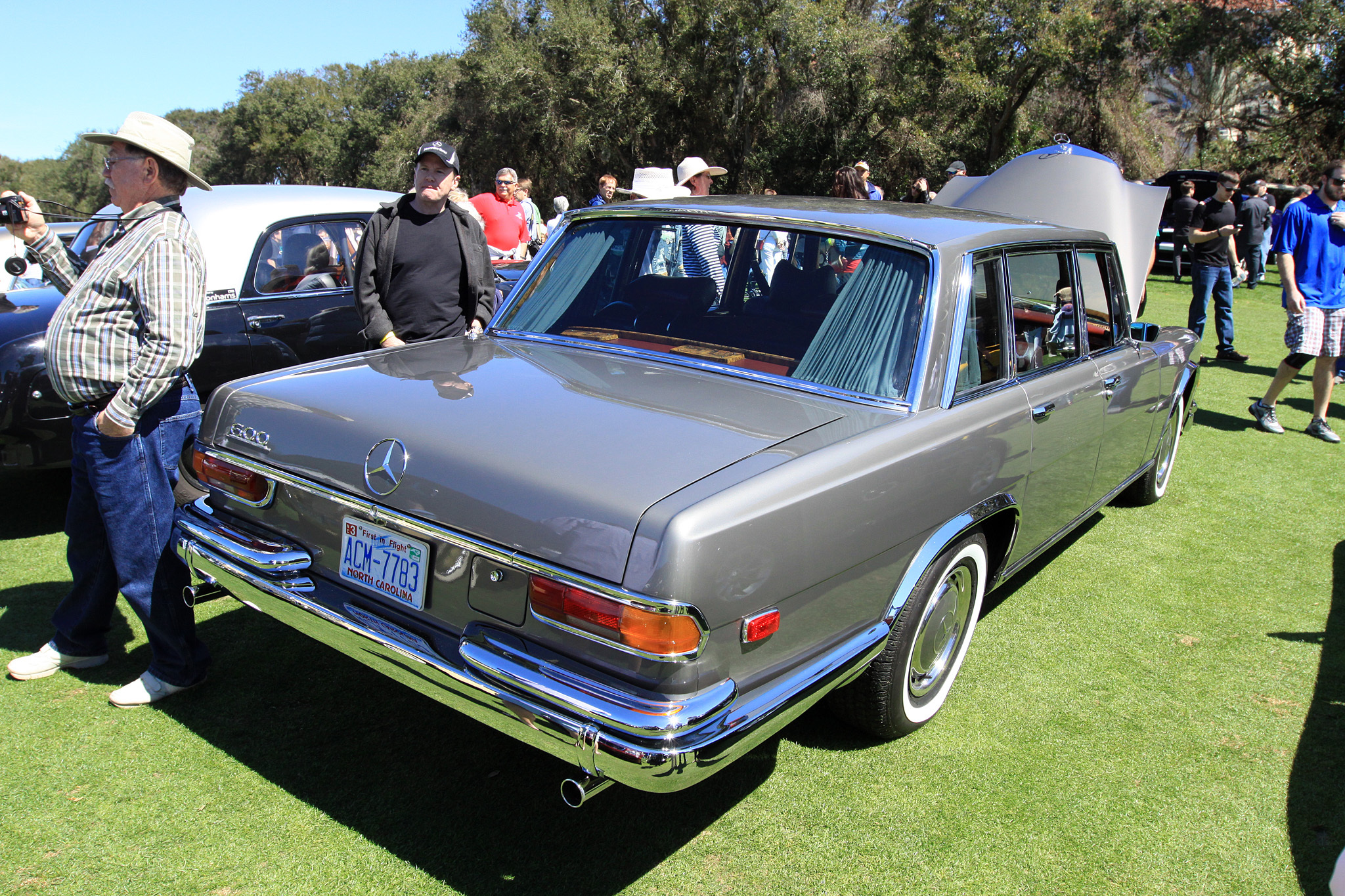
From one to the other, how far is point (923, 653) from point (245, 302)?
411cm

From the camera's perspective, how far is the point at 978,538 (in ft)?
10.3

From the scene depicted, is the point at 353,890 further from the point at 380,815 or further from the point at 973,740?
the point at 973,740

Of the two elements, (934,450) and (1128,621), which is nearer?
(934,450)

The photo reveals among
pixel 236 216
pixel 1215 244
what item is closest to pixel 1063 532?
pixel 236 216

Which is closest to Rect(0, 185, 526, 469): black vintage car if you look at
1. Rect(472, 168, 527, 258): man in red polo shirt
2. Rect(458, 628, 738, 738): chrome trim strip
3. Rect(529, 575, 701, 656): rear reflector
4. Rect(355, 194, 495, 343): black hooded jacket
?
Rect(355, 194, 495, 343): black hooded jacket

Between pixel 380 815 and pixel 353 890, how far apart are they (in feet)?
1.00

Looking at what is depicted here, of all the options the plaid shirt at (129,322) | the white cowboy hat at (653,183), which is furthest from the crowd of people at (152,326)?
the white cowboy hat at (653,183)

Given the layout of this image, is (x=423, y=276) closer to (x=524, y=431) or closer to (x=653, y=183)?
(x=524, y=431)

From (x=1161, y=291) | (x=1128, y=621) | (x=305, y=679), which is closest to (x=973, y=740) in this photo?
(x=1128, y=621)

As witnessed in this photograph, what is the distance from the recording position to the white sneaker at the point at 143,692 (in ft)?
10.2

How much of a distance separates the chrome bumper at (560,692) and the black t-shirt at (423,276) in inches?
75.3

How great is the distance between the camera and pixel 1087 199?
8938 millimetres

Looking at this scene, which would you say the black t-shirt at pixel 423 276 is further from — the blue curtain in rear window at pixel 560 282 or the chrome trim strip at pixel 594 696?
the chrome trim strip at pixel 594 696

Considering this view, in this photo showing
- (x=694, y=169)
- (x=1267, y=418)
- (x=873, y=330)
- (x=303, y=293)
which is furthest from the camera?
(x=694, y=169)
